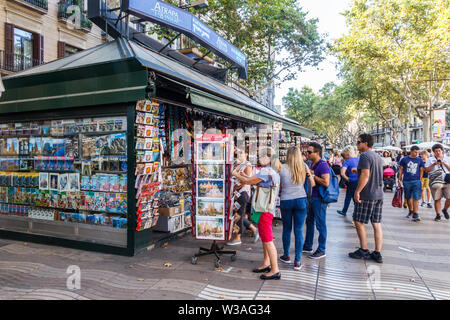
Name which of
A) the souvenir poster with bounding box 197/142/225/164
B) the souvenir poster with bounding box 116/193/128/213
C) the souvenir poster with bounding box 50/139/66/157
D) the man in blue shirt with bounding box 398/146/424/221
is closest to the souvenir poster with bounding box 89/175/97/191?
the souvenir poster with bounding box 116/193/128/213

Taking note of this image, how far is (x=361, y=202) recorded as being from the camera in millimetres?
4930

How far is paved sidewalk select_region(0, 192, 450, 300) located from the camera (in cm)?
365

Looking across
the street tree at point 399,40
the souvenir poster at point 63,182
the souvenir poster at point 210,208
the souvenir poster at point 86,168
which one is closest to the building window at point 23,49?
the souvenir poster at point 63,182

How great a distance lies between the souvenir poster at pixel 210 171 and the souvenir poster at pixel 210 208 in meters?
0.38

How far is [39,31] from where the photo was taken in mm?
15094

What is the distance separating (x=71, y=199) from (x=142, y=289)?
2880 mm

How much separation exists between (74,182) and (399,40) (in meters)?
21.5

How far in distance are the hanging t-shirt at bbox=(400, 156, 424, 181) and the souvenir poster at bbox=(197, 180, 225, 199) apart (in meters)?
6.03

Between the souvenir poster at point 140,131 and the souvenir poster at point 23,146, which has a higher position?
the souvenir poster at point 140,131

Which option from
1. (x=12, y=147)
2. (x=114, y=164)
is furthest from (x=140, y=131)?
(x=12, y=147)

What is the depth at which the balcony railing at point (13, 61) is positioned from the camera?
13.1 meters

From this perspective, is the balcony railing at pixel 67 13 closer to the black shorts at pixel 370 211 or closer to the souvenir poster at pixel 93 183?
the souvenir poster at pixel 93 183

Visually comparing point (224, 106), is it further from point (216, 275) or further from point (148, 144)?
point (216, 275)
